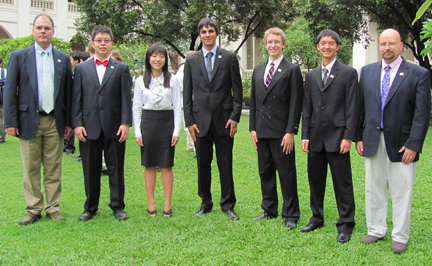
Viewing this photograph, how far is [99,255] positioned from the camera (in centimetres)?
377

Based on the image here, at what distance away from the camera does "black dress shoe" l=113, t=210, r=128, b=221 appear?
4843 mm

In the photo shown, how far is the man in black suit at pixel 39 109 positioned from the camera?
15.1 ft

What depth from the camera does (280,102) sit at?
4.59 metres

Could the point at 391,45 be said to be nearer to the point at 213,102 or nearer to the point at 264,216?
the point at 213,102

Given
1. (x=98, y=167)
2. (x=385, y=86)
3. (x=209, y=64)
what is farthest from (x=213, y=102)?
(x=385, y=86)

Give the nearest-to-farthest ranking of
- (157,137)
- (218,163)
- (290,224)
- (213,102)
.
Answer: (290,224), (213,102), (157,137), (218,163)

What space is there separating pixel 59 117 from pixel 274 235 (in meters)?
2.96

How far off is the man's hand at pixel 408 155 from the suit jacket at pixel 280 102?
118cm

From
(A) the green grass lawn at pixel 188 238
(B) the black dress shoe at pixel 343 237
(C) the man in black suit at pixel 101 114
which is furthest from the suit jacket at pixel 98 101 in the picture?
(B) the black dress shoe at pixel 343 237

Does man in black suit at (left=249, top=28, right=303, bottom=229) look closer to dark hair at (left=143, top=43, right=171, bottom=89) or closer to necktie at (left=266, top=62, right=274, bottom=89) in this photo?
necktie at (left=266, top=62, right=274, bottom=89)

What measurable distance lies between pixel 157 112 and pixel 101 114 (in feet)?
2.25

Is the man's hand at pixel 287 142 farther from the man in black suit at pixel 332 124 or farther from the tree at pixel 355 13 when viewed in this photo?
the tree at pixel 355 13

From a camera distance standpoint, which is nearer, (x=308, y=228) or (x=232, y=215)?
(x=308, y=228)

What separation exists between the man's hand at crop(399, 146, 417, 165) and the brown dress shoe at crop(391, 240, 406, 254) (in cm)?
82
